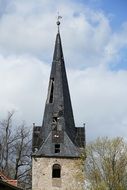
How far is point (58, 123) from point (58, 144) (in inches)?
68.5

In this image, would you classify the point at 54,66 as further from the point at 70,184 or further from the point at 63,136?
the point at 70,184

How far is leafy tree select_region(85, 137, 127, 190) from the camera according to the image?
1398 inches

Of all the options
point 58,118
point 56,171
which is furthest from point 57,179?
point 58,118

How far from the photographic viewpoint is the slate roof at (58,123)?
3766 cm

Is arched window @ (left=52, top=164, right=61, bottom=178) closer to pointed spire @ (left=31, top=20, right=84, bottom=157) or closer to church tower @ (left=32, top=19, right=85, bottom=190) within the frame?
church tower @ (left=32, top=19, right=85, bottom=190)

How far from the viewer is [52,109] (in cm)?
3938

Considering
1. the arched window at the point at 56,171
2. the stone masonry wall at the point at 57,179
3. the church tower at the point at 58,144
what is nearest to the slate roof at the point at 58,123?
the church tower at the point at 58,144

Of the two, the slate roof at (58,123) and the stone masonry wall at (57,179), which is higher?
the slate roof at (58,123)

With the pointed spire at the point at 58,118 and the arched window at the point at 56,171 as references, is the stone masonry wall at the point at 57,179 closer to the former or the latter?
the arched window at the point at 56,171

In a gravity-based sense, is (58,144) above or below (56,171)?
above

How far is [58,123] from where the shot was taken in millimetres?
38719

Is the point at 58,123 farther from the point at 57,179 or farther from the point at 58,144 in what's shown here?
the point at 57,179

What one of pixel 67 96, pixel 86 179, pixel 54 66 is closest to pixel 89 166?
pixel 86 179

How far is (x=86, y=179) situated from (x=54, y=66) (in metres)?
9.67
